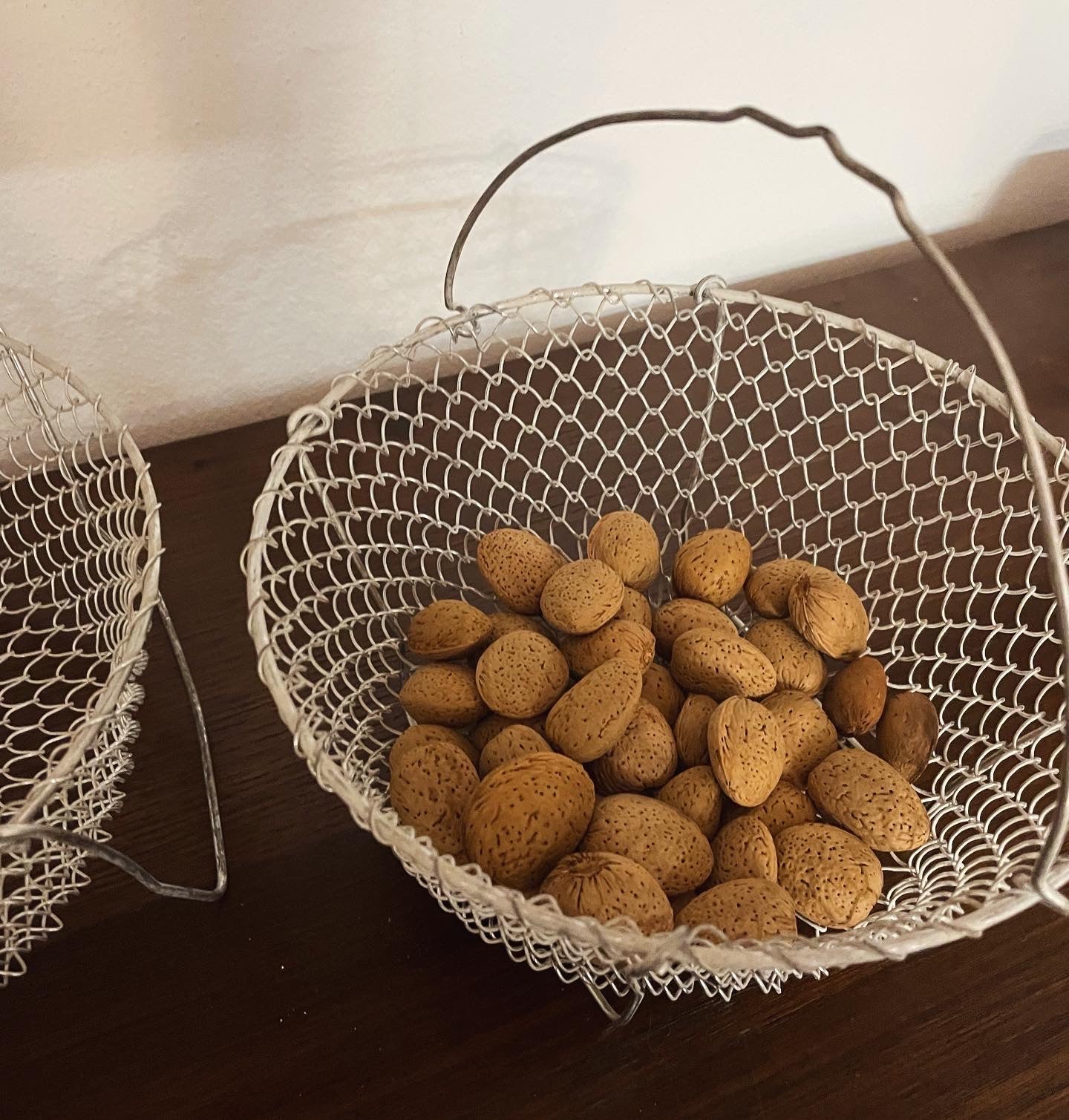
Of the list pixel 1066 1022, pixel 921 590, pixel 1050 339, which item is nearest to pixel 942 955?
pixel 1066 1022

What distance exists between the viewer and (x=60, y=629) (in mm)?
445

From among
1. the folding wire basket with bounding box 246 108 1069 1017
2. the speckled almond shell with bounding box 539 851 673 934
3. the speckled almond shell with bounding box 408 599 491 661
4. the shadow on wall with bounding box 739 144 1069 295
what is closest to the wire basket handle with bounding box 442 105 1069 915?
the folding wire basket with bounding box 246 108 1069 1017

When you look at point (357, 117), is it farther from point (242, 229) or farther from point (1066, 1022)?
point (1066, 1022)

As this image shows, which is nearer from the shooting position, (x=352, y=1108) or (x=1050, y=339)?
(x=352, y=1108)

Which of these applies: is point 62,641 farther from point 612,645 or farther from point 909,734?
point 909,734

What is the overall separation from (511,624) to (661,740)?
0.09 m

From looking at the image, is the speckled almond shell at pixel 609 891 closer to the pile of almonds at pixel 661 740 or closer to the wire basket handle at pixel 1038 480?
the pile of almonds at pixel 661 740

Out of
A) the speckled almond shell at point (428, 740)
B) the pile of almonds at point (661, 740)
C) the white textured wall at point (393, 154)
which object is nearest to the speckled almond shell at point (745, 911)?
the pile of almonds at point (661, 740)

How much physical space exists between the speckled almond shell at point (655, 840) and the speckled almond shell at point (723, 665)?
6 cm

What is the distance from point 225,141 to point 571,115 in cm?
17

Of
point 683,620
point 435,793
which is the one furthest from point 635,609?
point 435,793

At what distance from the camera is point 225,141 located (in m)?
0.45

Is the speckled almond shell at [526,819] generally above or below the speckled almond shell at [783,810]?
above

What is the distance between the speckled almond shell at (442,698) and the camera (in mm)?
377
